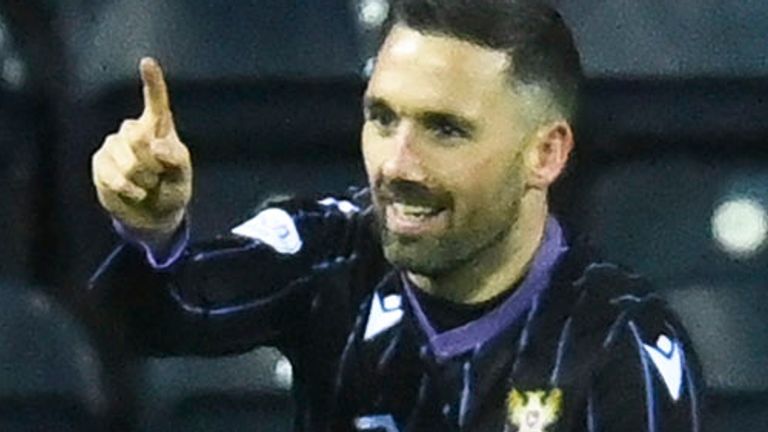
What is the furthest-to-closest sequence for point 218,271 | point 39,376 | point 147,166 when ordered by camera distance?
point 39,376
point 218,271
point 147,166

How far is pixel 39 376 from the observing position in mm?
1145

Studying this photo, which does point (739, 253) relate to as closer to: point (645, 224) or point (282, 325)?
point (645, 224)

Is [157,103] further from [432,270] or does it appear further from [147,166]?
[432,270]

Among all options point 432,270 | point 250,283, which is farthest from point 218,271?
point 432,270

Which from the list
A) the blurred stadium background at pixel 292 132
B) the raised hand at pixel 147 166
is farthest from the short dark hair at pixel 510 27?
the blurred stadium background at pixel 292 132

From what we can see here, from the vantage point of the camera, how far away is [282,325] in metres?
0.90

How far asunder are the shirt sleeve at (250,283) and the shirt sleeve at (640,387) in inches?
5.1

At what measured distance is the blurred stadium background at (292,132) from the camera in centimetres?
118

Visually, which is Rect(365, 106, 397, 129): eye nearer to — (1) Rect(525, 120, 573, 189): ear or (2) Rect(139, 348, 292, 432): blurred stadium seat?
(1) Rect(525, 120, 573, 189): ear

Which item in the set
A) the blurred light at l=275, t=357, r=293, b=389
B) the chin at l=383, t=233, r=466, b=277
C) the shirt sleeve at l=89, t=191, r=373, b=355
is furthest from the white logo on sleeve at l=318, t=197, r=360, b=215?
the blurred light at l=275, t=357, r=293, b=389

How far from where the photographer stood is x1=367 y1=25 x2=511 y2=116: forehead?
0.77 metres

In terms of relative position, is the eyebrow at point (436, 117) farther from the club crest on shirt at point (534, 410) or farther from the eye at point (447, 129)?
the club crest on shirt at point (534, 410)

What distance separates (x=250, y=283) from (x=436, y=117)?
155mm

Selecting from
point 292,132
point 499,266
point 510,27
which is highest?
point 510,27
